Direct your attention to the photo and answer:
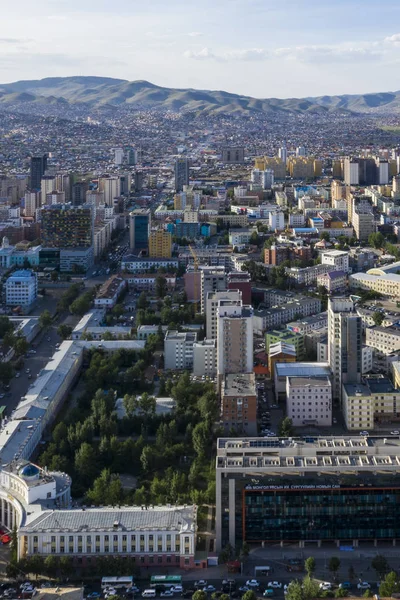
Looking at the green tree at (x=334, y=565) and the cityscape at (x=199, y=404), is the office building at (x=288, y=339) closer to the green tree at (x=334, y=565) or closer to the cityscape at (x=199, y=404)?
the cityscape at (x=199, y=404)

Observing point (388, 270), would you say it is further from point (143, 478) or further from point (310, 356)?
point (143, 478)

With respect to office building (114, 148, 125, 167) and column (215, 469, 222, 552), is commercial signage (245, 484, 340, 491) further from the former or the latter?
office building (114, 148, 125, 167)

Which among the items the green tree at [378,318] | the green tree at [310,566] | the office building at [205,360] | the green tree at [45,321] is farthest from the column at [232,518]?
the green tree at [45,321]

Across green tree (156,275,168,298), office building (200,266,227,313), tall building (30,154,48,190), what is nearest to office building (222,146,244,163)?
tall building (30,154,48,190)

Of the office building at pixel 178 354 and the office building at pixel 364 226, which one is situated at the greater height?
the office building at pixel 364 226

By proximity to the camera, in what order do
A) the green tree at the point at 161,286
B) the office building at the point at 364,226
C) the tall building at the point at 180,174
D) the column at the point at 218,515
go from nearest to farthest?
the column at the point at 218,515 → the green tree at the point at 161,286 → the office building at the point at 364,226 → the tall building at the point at 180,174

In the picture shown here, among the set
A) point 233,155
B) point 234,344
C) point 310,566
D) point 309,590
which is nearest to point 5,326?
point 234,344

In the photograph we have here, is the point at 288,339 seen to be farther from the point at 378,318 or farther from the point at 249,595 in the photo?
the point at 249,595
